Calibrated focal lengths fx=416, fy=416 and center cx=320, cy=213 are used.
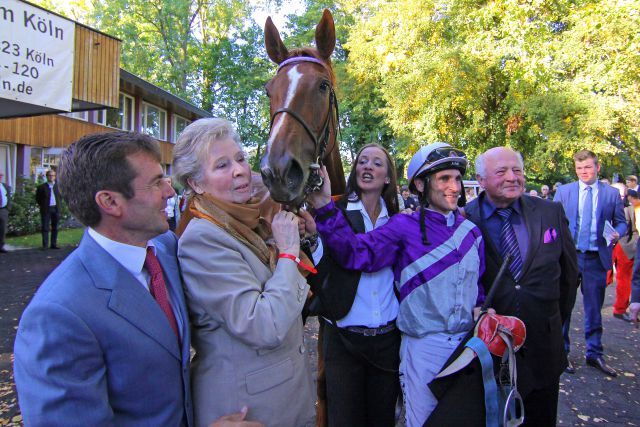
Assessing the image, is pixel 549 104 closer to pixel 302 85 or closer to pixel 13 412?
pixel 302 85

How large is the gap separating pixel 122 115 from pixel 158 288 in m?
21.6

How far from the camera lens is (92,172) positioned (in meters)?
1.41

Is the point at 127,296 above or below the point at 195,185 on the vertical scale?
below

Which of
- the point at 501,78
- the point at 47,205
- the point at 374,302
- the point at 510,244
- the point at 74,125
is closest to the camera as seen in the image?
the point at 374,302

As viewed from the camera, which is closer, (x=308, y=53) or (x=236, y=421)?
(x=236, y=421)

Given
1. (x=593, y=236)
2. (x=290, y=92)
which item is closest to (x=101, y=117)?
(x=290, y=92)

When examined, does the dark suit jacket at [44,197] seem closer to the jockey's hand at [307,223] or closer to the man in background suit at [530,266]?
the jockey's hand at [307,223]

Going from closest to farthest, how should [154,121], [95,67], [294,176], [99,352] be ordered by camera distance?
[99,352] < [294,176] < [95,67] < [154,121]

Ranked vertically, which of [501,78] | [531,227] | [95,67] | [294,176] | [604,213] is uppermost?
[501,78]

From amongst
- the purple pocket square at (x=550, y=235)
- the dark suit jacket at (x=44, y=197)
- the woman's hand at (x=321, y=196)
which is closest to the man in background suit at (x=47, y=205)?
the dark suit jacket at (x=44, y=197)

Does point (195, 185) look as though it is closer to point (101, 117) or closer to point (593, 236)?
point (593, 236)

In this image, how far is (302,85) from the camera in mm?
2348

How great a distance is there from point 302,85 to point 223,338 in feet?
4.76

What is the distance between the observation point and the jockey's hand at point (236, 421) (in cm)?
144
